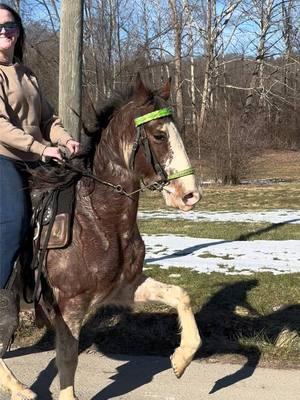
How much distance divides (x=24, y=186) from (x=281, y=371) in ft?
7.96

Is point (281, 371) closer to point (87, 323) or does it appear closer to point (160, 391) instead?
point (160, 391)

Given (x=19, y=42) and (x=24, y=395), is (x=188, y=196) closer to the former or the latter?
(x=19, y=42)

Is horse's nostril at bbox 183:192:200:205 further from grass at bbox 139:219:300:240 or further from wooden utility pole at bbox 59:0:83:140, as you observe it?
grass at bbox 139:219:300:240

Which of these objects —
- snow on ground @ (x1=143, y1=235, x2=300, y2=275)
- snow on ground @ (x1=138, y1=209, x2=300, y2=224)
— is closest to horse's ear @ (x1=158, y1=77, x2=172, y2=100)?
snow on ground @ (x1=143, y1=235, x2=300, y2=275)

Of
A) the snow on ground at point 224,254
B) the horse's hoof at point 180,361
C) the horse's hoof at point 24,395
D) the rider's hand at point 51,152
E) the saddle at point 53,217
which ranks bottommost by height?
the snow on ground at point 224,254

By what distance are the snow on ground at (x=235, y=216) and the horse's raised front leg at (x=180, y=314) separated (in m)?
9.64

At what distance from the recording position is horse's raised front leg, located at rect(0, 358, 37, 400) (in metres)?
4.15

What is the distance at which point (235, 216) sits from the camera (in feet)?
48.3

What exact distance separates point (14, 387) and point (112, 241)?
129 cm

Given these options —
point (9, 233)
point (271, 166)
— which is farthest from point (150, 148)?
point (271, 166)

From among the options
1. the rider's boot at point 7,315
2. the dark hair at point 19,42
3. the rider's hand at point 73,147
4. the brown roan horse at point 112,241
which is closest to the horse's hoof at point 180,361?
the brown roan horse at point 112,241

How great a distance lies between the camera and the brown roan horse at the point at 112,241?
3.80m

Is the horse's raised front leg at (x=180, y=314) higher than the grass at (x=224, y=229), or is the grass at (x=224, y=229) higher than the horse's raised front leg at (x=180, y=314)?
the horse's raised front leg at (x=180, y=314)

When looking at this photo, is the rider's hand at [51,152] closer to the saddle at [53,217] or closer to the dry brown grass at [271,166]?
the saddle at [53,217]
